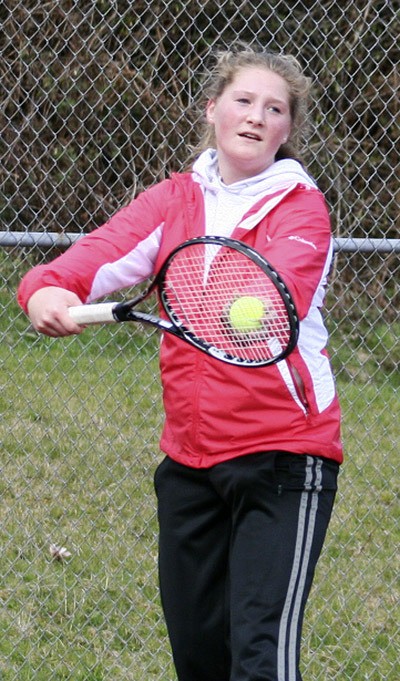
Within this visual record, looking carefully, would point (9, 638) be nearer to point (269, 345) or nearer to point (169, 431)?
point (169, 431)

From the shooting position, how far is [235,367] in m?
2.71

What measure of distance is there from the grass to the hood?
1786 mm

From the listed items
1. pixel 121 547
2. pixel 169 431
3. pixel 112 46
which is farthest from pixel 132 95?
pixel 169 431

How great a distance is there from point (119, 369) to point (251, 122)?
9.67ft

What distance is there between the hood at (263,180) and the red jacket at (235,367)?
35 mm

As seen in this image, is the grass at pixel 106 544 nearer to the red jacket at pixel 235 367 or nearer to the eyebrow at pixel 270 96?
the red jacket at pixel 235 367

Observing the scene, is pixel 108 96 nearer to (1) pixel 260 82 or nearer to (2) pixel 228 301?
(1) pixel 260 82

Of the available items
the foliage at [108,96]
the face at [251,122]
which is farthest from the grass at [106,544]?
the face at [251,122]

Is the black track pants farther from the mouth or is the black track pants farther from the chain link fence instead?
the chain link fence

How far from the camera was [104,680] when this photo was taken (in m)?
3.99

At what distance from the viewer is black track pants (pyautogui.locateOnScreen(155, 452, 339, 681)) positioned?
8.85ft

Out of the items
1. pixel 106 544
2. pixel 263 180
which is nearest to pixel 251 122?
pixel 263 180

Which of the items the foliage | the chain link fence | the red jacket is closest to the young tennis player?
the red jacket

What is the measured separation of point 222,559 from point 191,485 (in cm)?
20
